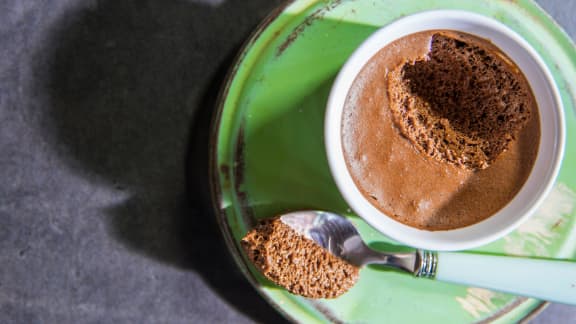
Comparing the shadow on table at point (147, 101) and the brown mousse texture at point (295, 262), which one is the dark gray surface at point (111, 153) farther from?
the brown mousse texture at point (295, 262)

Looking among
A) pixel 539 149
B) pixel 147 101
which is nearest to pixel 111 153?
pixel 147 101

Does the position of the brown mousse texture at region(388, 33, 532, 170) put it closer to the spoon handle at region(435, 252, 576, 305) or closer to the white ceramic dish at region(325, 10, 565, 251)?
the white ceramic dish at region(325, 10, 565, 251)

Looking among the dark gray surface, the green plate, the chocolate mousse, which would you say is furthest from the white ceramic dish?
the dark gray surface

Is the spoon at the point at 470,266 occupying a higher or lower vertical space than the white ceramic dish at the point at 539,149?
A: lower

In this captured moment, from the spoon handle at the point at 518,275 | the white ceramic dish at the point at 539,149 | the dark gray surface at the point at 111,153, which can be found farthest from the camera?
the dark gray surface at the point at 111,153

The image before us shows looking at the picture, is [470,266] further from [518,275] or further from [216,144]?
[216,144]

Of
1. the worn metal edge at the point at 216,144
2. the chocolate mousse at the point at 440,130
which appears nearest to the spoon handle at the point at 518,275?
the chocolate mousse at the point at 440,130

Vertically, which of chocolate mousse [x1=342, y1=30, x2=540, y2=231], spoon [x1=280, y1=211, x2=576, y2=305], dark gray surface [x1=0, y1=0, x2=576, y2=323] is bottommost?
dark gray surface [x1=0, y1=0, x2=576, y2=323]
